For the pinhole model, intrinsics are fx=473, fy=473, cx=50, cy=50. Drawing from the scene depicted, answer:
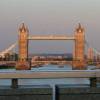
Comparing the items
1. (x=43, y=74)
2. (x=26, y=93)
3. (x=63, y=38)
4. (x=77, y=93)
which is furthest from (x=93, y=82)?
(x=63, y=38)

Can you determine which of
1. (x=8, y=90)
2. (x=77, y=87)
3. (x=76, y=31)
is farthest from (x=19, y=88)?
(x=76, y=31)

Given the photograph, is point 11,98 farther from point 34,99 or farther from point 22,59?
point 22,59

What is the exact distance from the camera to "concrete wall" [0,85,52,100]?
776 centimetres

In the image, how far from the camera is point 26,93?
25.5ft

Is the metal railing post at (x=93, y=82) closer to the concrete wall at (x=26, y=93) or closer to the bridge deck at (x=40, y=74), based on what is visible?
the bridge deck at (x=40, y=74)

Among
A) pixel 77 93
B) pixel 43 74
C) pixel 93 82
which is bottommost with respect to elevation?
pixel 77 93

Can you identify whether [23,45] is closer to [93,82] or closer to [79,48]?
[79,48]

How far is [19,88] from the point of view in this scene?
25.7ft

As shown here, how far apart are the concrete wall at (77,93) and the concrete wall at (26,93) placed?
0.19m

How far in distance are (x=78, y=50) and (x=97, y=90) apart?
392ft

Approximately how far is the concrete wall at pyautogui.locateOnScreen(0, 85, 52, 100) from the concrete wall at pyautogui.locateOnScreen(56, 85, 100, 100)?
→ 189 millimetres

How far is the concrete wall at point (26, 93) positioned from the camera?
25.5 feet

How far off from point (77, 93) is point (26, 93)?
0.85 metres

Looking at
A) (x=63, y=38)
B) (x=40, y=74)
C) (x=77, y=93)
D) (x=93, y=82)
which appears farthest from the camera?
(x=63, y=38)
